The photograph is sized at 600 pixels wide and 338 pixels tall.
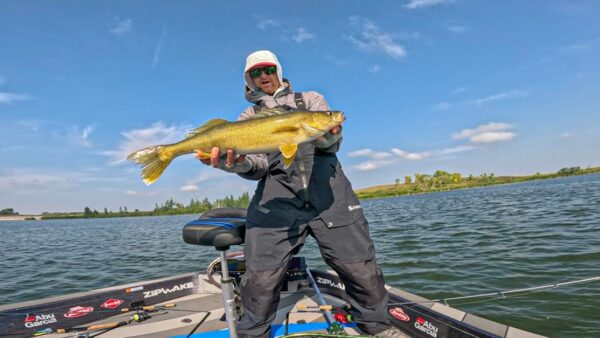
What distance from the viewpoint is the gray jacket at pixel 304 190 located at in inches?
155

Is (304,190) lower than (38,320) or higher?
higher

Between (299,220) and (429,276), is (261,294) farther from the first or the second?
(429,276)

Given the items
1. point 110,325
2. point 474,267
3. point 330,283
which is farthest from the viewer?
point 474,267

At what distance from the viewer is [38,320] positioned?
514cm

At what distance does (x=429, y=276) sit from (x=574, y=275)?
3.77 metres

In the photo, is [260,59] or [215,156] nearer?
[215,156]

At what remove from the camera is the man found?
381 centimetres

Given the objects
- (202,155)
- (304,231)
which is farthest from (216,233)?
(304,231)

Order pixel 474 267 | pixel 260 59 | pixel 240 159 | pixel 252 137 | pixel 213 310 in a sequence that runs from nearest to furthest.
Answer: pixel 252 137 → pixel 240 159 → pixel 260 59 → pixel 213 310 → pixel 474 267

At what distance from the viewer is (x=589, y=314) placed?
260 inches

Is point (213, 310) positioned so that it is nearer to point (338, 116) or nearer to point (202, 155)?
point (202, 155)

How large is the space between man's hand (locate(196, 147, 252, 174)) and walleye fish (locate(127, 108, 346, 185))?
2.5 inches

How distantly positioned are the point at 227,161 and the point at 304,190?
98 cm

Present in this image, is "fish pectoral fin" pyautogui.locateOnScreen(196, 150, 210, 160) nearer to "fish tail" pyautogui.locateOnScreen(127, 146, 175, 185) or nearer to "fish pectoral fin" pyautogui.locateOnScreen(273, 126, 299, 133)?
"fish tail" pyautogui.locateOnScreen(127, 146, 175, 185)
